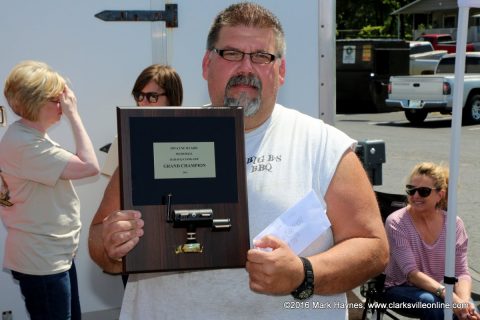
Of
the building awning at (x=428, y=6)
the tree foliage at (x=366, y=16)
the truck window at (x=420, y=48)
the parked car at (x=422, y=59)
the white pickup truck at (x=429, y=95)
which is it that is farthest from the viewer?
the tree foliage at (x=366, y=16)

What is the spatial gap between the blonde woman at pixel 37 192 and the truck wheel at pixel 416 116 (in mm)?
14983

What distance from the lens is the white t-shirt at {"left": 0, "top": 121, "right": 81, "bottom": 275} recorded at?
3.03 meters

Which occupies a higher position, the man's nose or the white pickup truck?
the man's nose

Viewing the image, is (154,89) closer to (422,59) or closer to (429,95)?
(429,95)

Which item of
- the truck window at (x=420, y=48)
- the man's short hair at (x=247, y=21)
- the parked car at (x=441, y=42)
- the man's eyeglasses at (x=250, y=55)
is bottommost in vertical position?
the man's eyeglasses at (x=250, y=55)

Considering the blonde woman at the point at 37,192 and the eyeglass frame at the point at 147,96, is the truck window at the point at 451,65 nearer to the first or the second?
the eyeglass frame at the point at 147,96

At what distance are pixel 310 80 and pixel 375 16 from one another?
47312 millimetres

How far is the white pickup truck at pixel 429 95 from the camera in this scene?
15992mm

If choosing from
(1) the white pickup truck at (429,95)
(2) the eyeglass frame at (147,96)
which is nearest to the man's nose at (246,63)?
(2) the eyeglass frame at (147,96)

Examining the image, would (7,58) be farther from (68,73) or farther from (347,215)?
(347,215)

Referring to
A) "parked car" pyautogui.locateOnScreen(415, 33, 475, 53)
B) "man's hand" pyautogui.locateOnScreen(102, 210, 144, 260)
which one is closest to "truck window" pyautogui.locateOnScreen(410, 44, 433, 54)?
"parked car" pyautogui.locateOnScreen(415, 33, 475, 53)

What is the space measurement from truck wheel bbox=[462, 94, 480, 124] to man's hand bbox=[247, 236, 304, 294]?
1656cm

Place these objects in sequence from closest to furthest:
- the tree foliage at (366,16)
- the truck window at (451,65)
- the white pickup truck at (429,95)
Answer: the white pickup truck at (429,95)
the truck window at (451,65)
the tree foliage at (366,16)

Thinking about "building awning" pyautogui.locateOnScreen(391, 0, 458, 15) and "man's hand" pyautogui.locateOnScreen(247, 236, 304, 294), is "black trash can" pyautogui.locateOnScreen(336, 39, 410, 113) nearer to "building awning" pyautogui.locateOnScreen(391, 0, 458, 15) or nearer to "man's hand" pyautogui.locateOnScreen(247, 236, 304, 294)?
"man's hand" pyautogui.locateOnScreen(247, 236, 304, 294)
